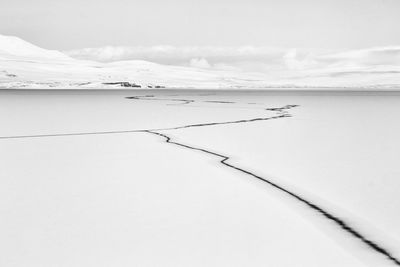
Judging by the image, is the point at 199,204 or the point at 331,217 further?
the point at 199,204

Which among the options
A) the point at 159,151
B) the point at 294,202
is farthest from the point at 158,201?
the point at 159,151

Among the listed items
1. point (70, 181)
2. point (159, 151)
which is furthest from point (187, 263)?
point (159, 151)

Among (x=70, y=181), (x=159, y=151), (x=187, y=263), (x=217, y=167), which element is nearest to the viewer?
(x=187, y=263)

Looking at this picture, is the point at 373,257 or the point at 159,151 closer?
the point at 373,257

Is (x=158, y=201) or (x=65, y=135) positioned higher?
(x=158, y=201)

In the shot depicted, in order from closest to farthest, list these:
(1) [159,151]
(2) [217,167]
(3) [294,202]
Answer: (3) [294,202] → (2) [217,167] → (1) [159,151]

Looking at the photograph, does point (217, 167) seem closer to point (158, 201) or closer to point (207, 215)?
point (158, 201)

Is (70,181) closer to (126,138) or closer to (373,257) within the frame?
(373,257)

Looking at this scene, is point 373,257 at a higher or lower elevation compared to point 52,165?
higher

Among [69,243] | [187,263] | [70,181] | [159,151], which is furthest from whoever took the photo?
[159,151]

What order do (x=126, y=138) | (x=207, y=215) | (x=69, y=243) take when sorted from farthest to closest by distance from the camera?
(x=126, y=138) < (x=207, y=215) < (x=69, y=243)
